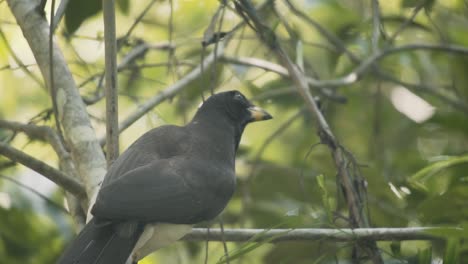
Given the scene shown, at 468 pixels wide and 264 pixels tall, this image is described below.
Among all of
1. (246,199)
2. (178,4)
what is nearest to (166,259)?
(246,199)

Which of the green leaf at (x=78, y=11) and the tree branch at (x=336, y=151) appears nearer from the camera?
the tree branch at (x=336, y=151)

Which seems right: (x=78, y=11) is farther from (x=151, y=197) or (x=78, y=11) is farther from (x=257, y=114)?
(x=151, y=197)

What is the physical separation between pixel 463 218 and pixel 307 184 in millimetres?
1284

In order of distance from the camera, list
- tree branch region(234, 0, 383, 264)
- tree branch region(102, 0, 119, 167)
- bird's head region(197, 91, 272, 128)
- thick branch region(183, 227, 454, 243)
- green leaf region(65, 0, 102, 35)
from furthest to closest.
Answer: bird's head region(197, 91, 272, 128)
green leaf region(65, 0, 102, 35)
tree branch region(234, 0, 383, 264)
thick branch region(183, 227, 454, 243)
tree branch region(102, 0, 119, 167)

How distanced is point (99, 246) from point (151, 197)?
0.79 feet

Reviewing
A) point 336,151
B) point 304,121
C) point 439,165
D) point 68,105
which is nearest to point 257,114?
point 336,151

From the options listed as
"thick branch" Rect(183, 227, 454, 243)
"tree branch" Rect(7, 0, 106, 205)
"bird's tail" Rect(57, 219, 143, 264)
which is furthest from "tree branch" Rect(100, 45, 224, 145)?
"thick branch" Rect(183, 227, 454, 243)

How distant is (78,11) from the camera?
3482mm

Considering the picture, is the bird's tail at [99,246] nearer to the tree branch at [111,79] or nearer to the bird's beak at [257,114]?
the tree branch at [111,79]

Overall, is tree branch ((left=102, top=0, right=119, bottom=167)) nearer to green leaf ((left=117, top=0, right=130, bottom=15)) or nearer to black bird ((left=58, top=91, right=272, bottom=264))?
black bird ((left=58, top=91, right=272, bottom=264))

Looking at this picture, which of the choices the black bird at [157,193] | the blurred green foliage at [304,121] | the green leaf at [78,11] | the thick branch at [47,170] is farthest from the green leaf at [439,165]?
the green leaf at [78,11]

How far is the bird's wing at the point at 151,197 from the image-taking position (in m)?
2.70

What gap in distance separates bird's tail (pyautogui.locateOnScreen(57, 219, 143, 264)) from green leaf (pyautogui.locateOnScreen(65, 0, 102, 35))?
40.0 inches

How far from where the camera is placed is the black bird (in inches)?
107
